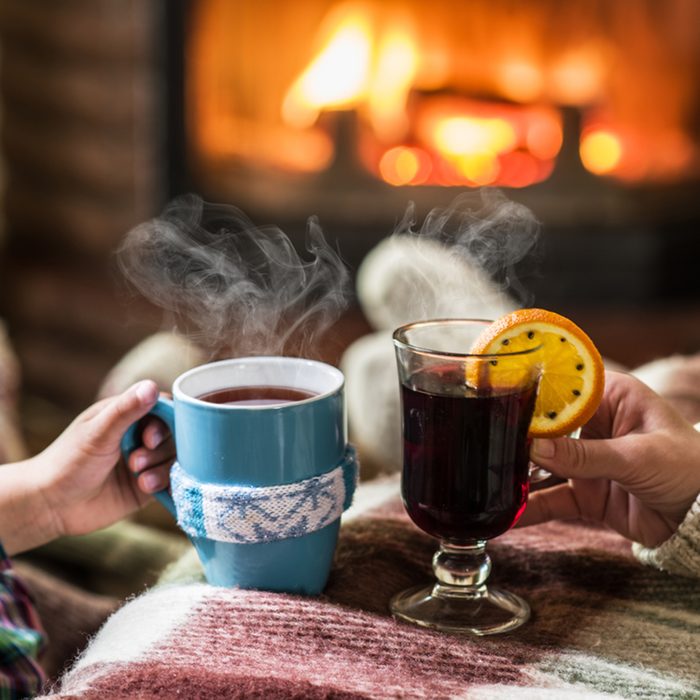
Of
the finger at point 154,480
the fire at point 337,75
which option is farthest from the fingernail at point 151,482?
the fire at point 337,75

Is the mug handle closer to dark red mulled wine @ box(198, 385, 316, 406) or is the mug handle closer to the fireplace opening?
dark red mulled wine @ box(198, 385, 316, 406)

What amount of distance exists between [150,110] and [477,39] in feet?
2.88

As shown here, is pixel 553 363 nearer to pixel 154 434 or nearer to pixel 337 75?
pixel 154 434

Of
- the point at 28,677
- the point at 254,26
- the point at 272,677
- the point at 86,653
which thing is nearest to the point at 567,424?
the point at 272,677

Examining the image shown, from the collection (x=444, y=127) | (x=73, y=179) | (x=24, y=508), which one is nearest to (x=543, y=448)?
(x=24, y=508)

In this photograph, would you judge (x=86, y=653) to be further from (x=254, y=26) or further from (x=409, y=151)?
(x=254, y=26)

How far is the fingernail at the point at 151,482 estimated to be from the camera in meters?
0.84

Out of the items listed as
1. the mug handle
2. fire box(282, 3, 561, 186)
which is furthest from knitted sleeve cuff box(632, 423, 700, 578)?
fire box(282, 3, 561, 186)

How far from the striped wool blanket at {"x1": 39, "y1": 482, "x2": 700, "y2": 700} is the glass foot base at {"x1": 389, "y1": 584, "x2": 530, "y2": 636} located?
0.01 metres

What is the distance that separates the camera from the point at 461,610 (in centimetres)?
77

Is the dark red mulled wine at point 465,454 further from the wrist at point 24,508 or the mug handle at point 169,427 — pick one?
the wrist at point 24,508

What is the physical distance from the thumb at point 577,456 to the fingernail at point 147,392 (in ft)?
1.00

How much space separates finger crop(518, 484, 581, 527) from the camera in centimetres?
90

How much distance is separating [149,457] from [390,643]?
0.90 feet
